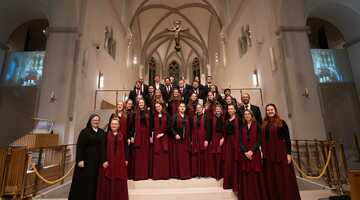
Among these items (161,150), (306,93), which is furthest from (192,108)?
(306,93)

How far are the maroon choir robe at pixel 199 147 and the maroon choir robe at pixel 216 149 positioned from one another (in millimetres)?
112

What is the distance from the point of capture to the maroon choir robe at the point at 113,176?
3797 mm

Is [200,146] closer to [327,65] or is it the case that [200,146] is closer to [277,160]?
[277,160]

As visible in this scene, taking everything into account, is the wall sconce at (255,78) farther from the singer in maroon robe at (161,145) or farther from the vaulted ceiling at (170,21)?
the vaulted ceiling at (170,21)

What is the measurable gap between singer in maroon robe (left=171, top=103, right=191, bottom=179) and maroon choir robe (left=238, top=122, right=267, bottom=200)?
4.64 ft

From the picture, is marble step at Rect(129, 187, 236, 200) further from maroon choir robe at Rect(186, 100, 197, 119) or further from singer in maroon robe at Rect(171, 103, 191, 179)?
maroon choir robe at Rect(186, 100, 197, 119)

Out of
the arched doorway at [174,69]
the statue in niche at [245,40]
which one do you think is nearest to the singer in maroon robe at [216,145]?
the statue in niche at [245,40]

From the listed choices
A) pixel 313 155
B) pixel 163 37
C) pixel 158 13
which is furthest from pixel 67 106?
pixel 163 37

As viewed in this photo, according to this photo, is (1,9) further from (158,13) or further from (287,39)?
(158,13)

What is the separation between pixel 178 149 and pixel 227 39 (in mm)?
12781

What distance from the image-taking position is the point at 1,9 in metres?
9.18

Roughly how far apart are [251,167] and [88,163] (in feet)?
8.85

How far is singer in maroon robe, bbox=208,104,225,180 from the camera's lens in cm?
509

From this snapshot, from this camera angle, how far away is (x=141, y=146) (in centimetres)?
514
